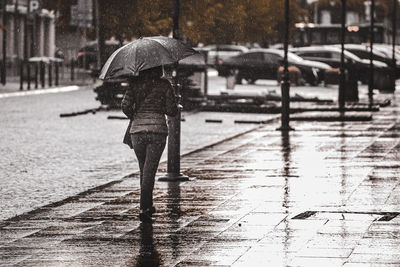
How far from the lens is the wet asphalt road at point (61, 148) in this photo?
1455 cm

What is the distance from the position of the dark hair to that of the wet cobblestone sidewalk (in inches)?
51.5

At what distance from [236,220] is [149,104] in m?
1.37

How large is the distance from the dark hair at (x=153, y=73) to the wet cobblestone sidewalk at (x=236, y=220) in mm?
1308

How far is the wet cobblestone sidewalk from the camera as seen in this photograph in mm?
9164

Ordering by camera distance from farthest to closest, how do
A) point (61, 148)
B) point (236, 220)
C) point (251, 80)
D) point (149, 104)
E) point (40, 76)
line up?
point (251, 80) < point (40, 76) < point (61, 148) < point (149, 104) < point (236, 220)

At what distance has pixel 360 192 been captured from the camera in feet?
43.4

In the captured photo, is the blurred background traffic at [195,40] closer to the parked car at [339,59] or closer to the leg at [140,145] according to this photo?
the parked car at [339,59]

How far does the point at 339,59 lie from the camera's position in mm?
55719

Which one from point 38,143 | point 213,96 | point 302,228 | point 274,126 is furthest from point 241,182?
point 213,96

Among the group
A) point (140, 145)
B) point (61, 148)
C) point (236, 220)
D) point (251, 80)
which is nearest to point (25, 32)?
point (251, 80)

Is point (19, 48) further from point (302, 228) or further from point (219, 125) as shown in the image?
point (302, 228)

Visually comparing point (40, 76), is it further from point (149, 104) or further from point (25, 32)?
point (149, 104)

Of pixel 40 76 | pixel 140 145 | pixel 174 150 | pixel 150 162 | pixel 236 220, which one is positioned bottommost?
pixel 40 76

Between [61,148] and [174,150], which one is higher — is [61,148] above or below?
below
